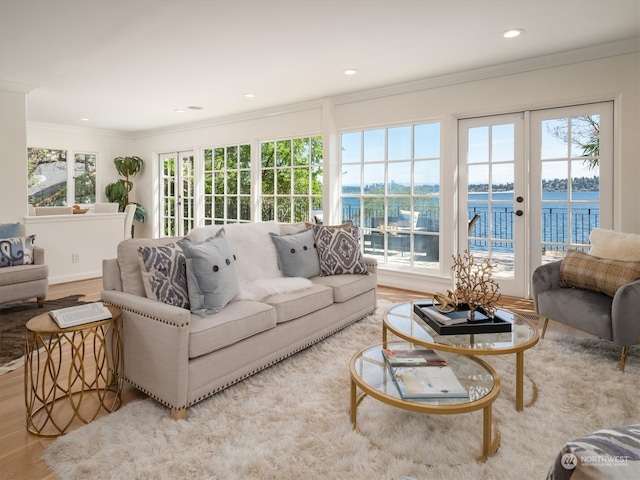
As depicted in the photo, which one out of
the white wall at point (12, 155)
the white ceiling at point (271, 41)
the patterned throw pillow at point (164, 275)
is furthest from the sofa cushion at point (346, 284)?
the white wall at point (12, 155)

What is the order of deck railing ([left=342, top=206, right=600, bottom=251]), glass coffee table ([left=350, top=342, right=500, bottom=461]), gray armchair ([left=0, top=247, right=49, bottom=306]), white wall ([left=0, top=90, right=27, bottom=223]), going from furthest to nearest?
white wall ([left=0, top=90, right=27, bottom=223]) → deck railing ([left=342, top=206, right=600, bottom=251]) → gray armchair ([left=0, top=247, right=49, bottom=306]) → glass coffee table ([left=350, top=342, right=500, bottom=461])

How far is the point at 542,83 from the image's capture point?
4098mm

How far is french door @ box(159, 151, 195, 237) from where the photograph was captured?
25.4ft

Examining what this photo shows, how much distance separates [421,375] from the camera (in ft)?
6.14

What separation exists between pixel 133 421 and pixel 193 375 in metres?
0.35

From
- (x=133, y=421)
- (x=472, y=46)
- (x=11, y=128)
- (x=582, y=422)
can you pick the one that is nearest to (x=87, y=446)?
(x=133, y=421)

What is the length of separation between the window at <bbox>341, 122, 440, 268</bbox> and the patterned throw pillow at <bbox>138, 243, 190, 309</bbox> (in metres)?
3.31

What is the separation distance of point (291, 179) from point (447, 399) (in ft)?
15.9

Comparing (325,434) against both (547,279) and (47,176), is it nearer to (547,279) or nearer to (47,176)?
(547,279)

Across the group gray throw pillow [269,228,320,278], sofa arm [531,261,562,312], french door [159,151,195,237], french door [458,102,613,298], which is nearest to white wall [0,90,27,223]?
french door [159,151,195,237]

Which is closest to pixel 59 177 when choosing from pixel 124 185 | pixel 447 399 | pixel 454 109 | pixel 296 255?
pixel 124 185

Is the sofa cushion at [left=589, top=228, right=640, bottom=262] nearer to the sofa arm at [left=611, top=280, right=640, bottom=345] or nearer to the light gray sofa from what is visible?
the sofa arm at [left=611, top=280, right=640, bottom=345]

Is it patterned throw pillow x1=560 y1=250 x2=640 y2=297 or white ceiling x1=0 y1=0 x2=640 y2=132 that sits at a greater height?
white ceiling x1=0 y1=0 x2=640 y2=132

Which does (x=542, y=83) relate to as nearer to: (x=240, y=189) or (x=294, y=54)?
(x=294, y=54)
